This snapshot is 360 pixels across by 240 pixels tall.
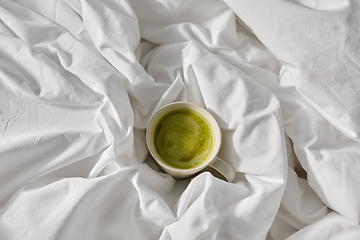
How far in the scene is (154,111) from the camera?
674mm

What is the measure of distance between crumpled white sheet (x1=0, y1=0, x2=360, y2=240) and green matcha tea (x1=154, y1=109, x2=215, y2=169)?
34mm

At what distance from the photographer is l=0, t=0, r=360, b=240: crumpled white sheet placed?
604mm

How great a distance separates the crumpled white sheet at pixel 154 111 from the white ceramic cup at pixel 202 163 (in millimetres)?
19

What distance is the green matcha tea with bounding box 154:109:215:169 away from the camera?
2.19 feet

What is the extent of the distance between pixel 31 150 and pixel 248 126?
417mm

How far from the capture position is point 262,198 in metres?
0.62

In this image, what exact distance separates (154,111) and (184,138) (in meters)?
0.08

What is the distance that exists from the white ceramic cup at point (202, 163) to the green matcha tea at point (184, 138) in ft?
0.04

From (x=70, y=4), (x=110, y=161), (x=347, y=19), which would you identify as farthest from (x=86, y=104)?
(x=347, y=19)

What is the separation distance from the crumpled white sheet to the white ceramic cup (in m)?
0.02

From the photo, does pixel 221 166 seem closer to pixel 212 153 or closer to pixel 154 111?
pixel 212 153

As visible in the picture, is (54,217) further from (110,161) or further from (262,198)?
(262,198)

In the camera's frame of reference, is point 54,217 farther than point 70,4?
No

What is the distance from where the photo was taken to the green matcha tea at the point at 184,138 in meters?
0.67
